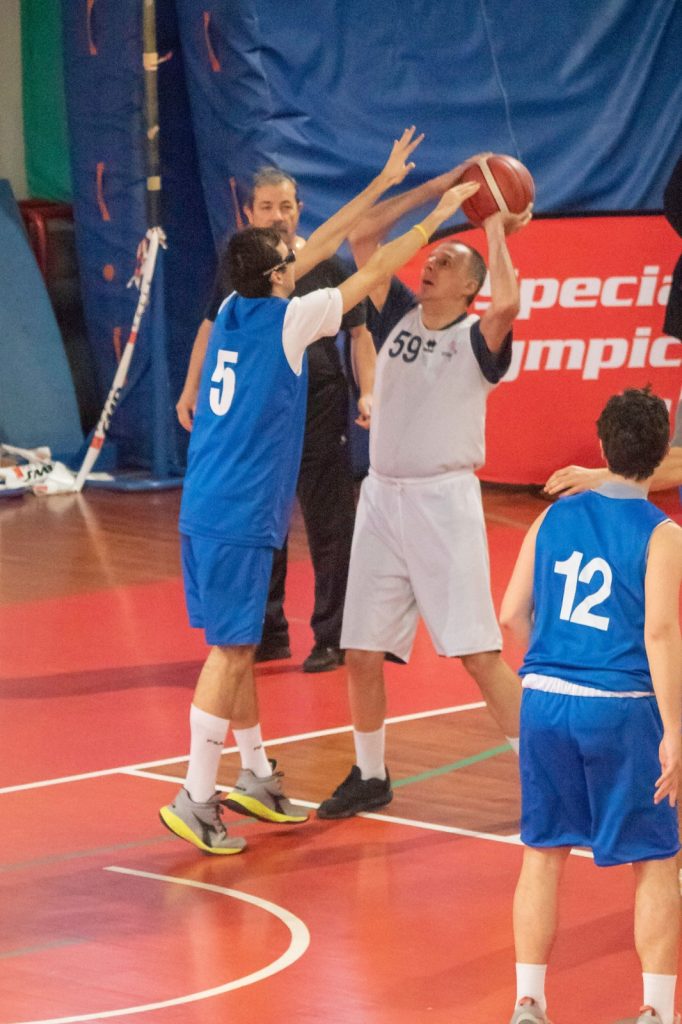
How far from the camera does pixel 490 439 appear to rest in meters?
12.9

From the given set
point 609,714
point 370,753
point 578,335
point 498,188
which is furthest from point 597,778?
point 578,335

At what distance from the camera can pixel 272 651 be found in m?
8.67

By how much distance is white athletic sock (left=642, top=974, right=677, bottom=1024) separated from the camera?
14.3 feet

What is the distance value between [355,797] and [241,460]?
1.28m

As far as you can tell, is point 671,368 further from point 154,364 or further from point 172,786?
point 172,786

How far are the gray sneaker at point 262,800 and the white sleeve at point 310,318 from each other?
1454 millimetres

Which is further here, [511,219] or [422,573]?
[511,219]

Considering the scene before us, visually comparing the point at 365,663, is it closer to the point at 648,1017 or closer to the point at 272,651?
the point at 648,1017

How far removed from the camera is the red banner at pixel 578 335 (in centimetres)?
1274

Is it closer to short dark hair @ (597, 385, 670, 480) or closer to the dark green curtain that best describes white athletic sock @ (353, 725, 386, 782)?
short dark hair @ (597, 385, 670, 480)

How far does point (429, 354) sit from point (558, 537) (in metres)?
2.00

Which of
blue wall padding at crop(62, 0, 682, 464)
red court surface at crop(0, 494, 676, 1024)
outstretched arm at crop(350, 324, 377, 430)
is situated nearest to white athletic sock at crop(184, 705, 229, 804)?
red court surface at crop(0, 494, 676, 1024)

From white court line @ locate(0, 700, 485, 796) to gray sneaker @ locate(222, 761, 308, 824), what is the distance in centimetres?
69

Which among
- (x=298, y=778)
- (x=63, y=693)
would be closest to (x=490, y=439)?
(x=63, y=693)
